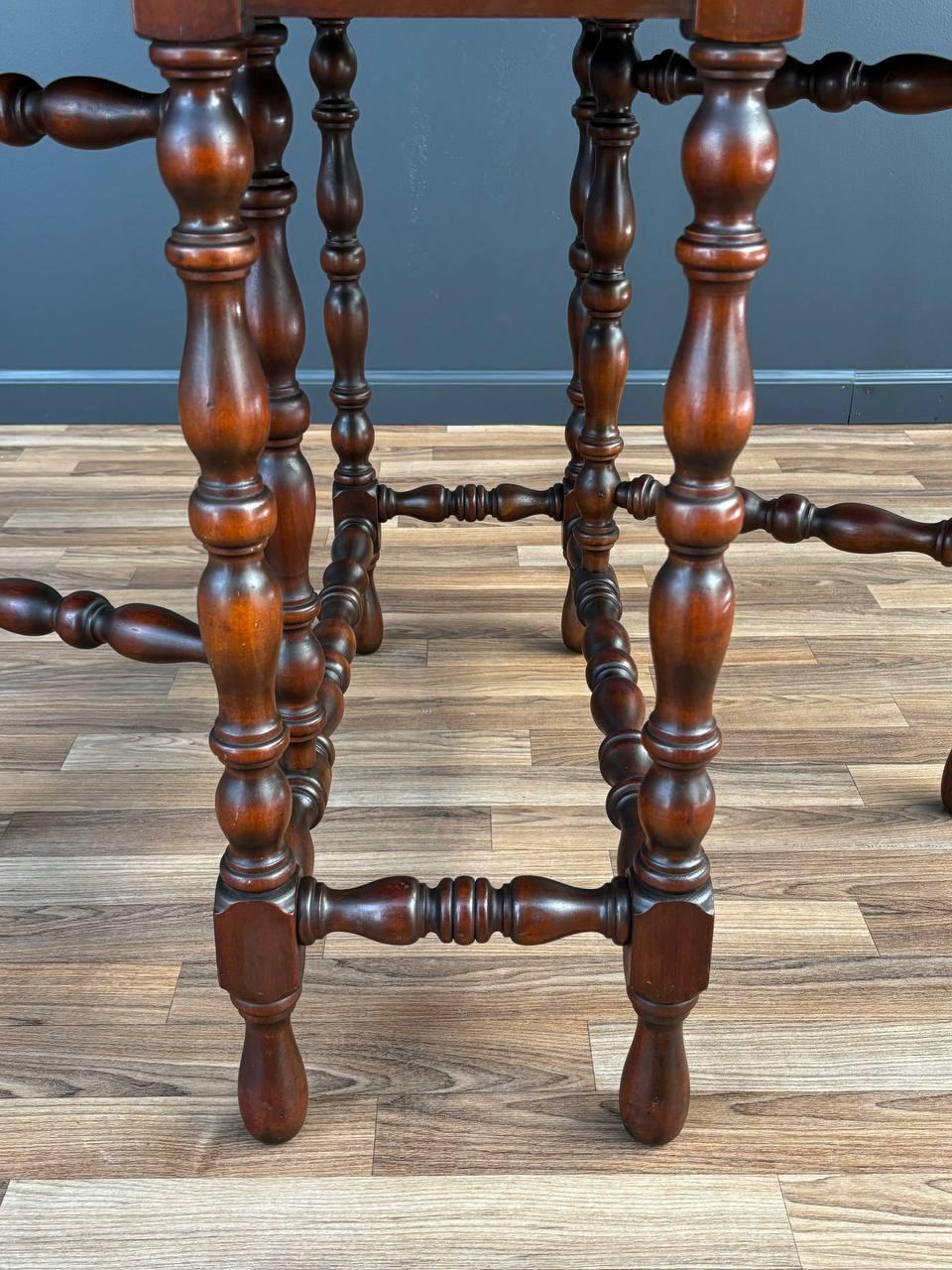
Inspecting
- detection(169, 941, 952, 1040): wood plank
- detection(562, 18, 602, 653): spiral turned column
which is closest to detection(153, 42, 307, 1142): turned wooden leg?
detection(169, 941, 952, 1040): wood plank

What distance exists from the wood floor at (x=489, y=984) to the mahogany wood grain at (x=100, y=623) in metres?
0.26

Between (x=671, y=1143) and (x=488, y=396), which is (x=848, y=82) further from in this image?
(x=488, y=396)

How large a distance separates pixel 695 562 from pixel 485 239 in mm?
1745

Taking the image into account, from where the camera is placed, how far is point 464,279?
7.91ft

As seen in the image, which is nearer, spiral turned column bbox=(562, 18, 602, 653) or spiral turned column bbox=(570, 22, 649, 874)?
spiral turned column bbox=(570, 22, 649, 874)

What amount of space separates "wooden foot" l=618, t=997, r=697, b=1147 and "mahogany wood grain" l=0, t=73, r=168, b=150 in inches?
25.4

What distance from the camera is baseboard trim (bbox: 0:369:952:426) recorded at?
2469 millimetres

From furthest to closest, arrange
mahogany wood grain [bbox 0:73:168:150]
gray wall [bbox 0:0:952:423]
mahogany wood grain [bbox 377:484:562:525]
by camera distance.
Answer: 1. gray wall [bbox 0:0:952:423]
2. mahogany wood grain [bbox 377:484:562:525]
3. mahogany wood grain [bbox 0:73:168:150]

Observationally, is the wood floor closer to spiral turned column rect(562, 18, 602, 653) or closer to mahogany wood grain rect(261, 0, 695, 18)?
spiral turned column rect(562, 18, 602, 653)

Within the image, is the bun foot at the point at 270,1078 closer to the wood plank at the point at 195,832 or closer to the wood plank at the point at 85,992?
the wood plank at the point at 85,992

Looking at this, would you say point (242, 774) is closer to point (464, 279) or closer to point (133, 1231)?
point (133, 1231)

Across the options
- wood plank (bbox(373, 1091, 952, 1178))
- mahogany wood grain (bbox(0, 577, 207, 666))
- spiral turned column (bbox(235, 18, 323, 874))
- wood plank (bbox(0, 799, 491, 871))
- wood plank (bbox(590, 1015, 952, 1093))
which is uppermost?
spiral turned column (bbox(235, 18, 323, 874))

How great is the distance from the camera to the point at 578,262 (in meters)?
1.46

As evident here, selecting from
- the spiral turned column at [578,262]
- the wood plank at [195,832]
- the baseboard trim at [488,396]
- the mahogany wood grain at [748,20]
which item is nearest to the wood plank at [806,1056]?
the wood plank at [195,832]
